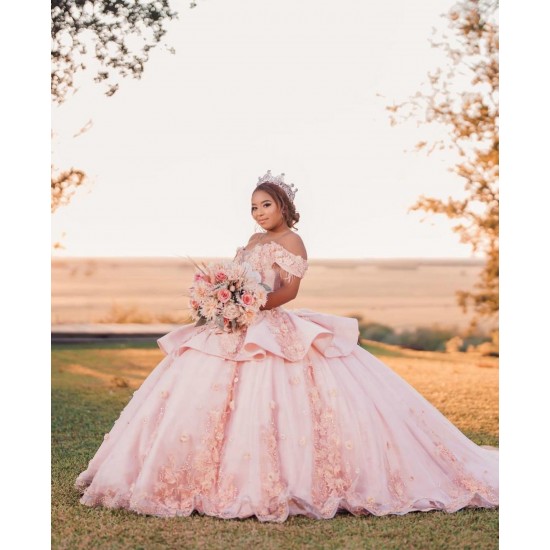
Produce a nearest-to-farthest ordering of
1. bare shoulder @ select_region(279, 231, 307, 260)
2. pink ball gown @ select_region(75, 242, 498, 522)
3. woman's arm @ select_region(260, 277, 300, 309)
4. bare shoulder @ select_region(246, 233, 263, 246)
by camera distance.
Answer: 1. pink ball gown @ select_region(75, 242, 498, 522)
2. woman's arm @ select_region(260, 277, 300, 309)
3. bare shoulder @ select_region(279, 231, 307, 260)
4. bare shoulder @ select_region(246, 233, 263, 246)

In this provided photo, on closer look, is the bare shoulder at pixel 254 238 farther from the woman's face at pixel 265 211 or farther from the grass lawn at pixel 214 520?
the grass lawn at pixel 214 520

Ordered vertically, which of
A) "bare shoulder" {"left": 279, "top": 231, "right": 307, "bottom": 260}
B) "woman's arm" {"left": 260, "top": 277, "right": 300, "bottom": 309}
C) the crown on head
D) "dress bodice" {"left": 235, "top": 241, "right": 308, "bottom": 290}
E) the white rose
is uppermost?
the crown on head

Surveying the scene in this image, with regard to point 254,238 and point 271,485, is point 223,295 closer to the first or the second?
point 254,238

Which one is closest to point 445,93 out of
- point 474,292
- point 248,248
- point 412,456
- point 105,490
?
point 474,292

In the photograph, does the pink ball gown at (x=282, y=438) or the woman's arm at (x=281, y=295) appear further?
the woman's arm at (x=281, y=295)

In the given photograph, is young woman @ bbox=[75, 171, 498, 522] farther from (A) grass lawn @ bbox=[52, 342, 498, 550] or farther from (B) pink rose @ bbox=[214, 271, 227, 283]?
(B) pink rose @ bbox=[214, 271, 227, 283]

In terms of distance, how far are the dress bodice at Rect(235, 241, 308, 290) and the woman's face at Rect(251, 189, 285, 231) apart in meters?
0.12

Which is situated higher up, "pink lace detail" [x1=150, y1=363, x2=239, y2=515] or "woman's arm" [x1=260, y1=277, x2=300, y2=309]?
"woman's arm" [x1=260, y1=277, x2=300, y2=309]

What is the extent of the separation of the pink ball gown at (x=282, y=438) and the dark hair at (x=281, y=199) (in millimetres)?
263

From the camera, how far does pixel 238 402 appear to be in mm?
4324

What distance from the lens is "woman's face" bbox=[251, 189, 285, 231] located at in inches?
189

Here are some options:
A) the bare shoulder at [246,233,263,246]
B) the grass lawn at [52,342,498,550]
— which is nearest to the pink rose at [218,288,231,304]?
the bare shoulder at [246,233,263,246]

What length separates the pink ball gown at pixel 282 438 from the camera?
4.16m

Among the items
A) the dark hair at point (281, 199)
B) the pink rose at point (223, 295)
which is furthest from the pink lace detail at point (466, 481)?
the dark hair at point (281, 199)
